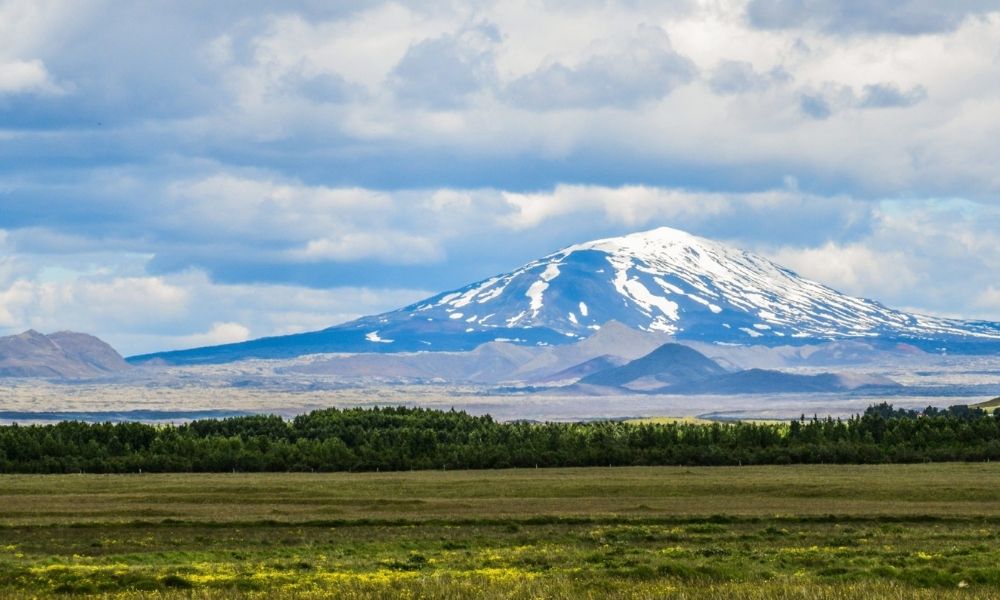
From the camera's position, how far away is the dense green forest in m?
124

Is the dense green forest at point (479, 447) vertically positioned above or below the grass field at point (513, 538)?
above

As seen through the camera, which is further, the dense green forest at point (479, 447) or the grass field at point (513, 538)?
the dense green forest at point (479, 447)

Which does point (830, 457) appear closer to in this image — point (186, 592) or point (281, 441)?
point (281, 441)

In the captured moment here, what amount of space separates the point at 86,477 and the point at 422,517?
2087 inches

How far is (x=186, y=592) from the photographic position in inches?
1453

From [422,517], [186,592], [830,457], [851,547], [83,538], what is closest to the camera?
[186,592]

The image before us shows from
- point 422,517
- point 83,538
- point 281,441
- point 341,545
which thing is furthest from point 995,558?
point 281,441

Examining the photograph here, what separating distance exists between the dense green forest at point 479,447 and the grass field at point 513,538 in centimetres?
2510

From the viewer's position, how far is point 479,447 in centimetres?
13412

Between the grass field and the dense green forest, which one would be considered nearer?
the grass field

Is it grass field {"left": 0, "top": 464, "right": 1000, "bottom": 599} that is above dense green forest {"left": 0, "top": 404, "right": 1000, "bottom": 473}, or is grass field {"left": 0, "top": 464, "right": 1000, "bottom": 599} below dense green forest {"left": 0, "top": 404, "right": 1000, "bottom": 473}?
below

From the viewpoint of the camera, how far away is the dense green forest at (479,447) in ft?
407

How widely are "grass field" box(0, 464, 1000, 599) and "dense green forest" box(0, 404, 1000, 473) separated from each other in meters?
25.1

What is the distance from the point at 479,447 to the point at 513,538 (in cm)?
8006
